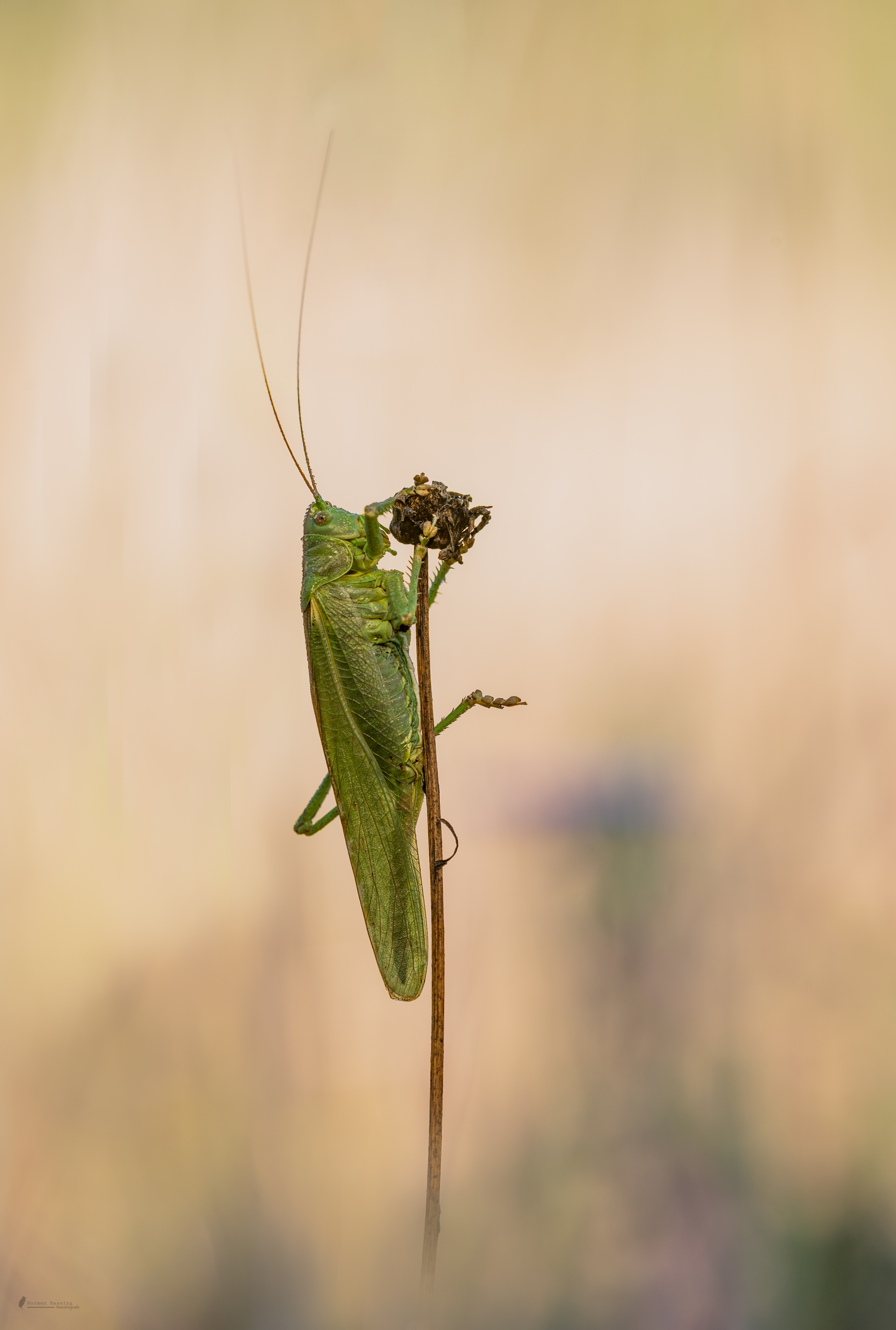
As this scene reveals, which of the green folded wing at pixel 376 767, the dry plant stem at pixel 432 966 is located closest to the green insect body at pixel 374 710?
the green folded wing at pixel 376 767

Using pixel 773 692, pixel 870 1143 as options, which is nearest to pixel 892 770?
pixel 773 692

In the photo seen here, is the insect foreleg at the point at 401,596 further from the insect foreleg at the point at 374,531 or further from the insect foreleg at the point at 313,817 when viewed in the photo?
the insect foreleg at the point at 313,817

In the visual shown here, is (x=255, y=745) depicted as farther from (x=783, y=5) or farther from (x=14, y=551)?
(x=783, y=5)

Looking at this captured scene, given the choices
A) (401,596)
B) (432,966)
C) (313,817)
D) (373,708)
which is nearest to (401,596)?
(401,596)

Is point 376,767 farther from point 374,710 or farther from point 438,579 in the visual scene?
point 438,579

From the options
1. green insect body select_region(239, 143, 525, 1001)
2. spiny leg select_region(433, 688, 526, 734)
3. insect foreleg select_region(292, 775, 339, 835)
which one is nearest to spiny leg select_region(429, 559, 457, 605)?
green insect body select_region(239, 143, 525, 1001)

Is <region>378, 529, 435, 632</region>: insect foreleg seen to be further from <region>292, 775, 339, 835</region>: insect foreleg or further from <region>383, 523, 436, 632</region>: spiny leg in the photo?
<region>292, 775, 339, 835</region>: insect foreleg

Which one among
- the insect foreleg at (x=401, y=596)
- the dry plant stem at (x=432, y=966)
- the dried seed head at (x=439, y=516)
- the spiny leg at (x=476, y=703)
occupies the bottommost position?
the dry plant stem at (x=432, y=966)
